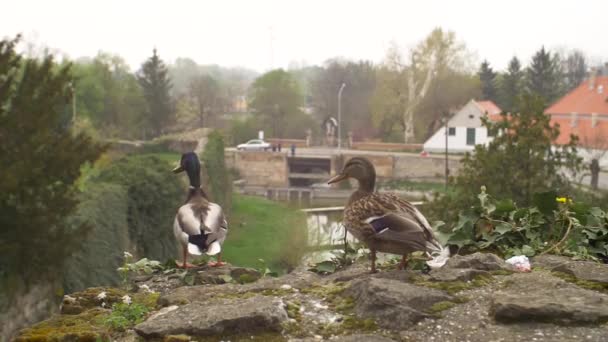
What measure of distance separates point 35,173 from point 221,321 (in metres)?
12.7

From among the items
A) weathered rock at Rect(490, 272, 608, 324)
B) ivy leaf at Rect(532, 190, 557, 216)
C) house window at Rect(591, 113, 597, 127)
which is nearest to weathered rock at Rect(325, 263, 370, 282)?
weathered rock at Rect(490, 272, 608, 324)

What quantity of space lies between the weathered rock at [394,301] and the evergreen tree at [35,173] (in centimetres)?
1104

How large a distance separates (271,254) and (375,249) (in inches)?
1071

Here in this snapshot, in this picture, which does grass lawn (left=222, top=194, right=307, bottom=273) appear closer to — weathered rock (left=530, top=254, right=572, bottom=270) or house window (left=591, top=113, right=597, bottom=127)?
weathered rock (left=530, top=254, right=572, bottom=270)

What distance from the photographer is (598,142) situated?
48688 mm

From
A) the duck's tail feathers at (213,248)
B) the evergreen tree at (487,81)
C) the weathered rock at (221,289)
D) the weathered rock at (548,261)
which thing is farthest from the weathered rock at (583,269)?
the evergreen tree at (487,81)

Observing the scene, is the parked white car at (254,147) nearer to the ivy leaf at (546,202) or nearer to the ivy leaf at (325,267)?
the ivy leaf at (546,202)

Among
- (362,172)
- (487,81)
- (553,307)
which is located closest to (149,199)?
(362,172)

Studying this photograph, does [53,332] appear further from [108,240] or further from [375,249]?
[108,240]

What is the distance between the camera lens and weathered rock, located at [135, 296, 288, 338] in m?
3.21

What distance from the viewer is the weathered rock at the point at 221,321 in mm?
3211

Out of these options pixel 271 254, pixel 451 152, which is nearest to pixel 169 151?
pixel 451 152

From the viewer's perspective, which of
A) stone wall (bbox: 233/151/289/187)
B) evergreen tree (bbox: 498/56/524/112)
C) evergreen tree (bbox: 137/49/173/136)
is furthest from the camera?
evergreen tree (bbox: 498/56/524/112)

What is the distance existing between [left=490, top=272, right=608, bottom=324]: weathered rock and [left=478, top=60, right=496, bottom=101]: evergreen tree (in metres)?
75.4
